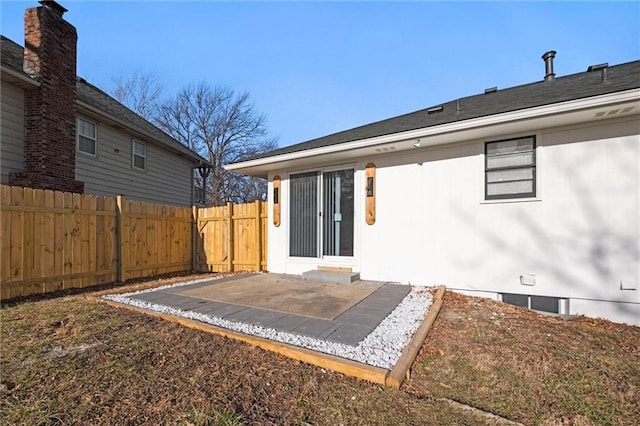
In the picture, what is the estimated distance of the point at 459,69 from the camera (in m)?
9.41

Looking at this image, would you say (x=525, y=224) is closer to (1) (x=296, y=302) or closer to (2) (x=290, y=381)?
(1) (x=296, y=302)

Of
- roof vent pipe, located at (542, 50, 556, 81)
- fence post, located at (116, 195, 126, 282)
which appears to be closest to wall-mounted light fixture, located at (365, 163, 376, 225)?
roof vent pipe, located at (542, 50, 556, 81)

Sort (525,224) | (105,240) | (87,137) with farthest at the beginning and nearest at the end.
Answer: (87,137), (105,240), (525,224)

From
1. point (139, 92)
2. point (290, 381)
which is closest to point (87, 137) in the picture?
point (290, 381)

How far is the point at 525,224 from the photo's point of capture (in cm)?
473

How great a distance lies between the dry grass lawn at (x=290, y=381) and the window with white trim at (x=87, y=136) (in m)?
6.92

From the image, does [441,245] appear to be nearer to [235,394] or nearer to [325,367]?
[325,367]

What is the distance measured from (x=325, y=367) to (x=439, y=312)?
2167 mm

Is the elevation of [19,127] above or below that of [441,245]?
above

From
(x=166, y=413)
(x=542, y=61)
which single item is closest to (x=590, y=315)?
(x=166, y=413)

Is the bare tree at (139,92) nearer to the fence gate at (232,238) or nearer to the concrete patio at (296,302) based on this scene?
the fence gate at (232,238)

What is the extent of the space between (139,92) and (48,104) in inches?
641

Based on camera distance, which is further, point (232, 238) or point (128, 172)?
point (128, 172)

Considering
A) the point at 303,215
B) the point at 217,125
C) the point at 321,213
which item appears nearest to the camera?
the point at 321,213
